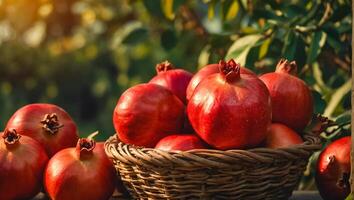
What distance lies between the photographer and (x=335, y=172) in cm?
163

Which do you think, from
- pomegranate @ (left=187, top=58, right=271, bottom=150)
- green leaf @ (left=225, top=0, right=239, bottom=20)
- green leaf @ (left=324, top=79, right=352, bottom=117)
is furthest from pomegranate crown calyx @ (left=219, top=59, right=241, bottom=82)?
green leaf @ (left=225, top=0, right=239, bottom=20)

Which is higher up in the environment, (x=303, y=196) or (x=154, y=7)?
(x=154, y=7)

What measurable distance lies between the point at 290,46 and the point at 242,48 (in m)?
Result: 0.16

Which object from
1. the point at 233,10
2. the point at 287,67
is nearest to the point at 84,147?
the point at 287,67

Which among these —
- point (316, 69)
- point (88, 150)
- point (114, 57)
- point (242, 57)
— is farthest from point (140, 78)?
point (88, 150)

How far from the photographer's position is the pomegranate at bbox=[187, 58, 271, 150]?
149 cm

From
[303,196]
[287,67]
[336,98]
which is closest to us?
[287,67]

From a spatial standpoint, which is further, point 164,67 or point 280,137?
point 164,67

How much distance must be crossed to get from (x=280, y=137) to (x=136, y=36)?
1.12m

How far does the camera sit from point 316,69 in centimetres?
255

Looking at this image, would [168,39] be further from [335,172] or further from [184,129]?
[335,172]

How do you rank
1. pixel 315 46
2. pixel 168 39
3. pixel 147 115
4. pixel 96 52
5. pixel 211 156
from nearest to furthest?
pixel 211 156
pixel 147 115
pixel 315 46
pixel 168 39
pixel 96 52

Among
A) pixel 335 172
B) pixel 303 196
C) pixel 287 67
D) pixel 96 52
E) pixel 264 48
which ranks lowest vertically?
pixel 96 52

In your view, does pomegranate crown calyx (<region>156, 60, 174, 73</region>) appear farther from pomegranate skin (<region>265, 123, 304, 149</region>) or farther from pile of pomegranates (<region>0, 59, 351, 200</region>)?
pomegranate skin (<region>265, 123, 304, 149</region>)
